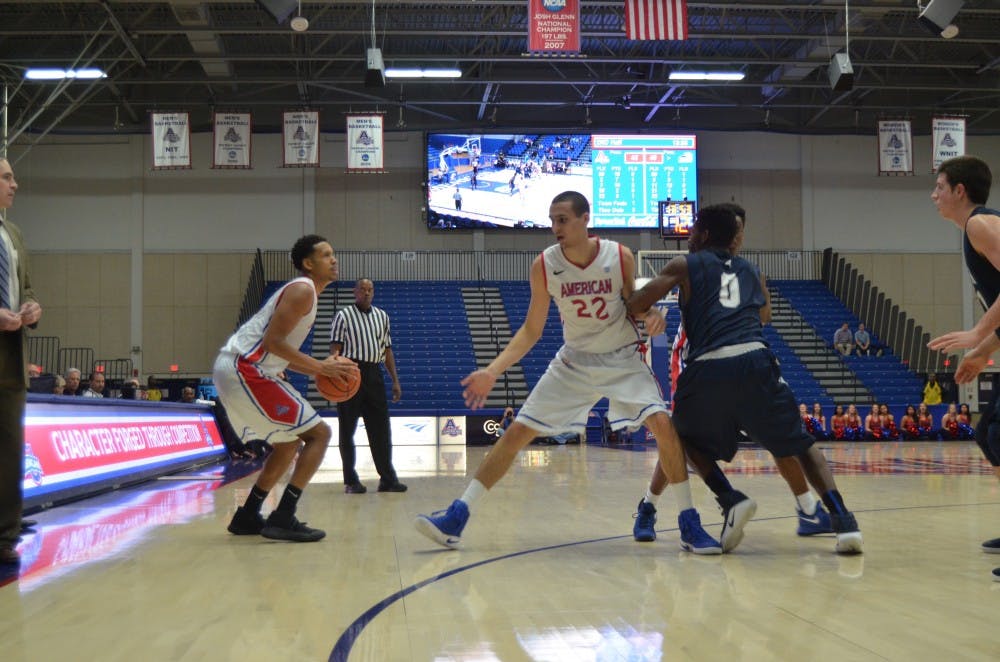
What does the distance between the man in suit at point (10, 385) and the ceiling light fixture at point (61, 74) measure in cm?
1692

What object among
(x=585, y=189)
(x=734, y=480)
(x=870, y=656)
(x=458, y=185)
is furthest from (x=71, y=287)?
(x=870, y=656)

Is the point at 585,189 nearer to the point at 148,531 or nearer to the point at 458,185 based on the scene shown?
the point at 458,185

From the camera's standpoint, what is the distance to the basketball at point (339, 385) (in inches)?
188

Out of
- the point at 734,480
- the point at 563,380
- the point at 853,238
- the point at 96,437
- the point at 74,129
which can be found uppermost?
the point at 74,129

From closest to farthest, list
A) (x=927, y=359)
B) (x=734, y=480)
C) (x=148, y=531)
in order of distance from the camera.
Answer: (x=148, y=531) → (x=734, y=480) → (x=927, y=359)

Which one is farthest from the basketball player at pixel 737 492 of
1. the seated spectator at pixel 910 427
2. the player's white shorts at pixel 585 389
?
the seated spectator at pixel 910 427

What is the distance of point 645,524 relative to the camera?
190 inches

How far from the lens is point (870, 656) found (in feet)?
8.01

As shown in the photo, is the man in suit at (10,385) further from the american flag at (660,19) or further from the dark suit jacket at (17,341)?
the american flag at (660,19)

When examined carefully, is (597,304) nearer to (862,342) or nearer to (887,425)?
(887,425)

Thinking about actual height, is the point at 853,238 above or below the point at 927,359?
above

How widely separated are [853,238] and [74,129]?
21311mm

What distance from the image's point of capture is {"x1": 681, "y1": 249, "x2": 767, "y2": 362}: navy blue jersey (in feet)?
14.5

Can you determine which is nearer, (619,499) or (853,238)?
(619,499)
